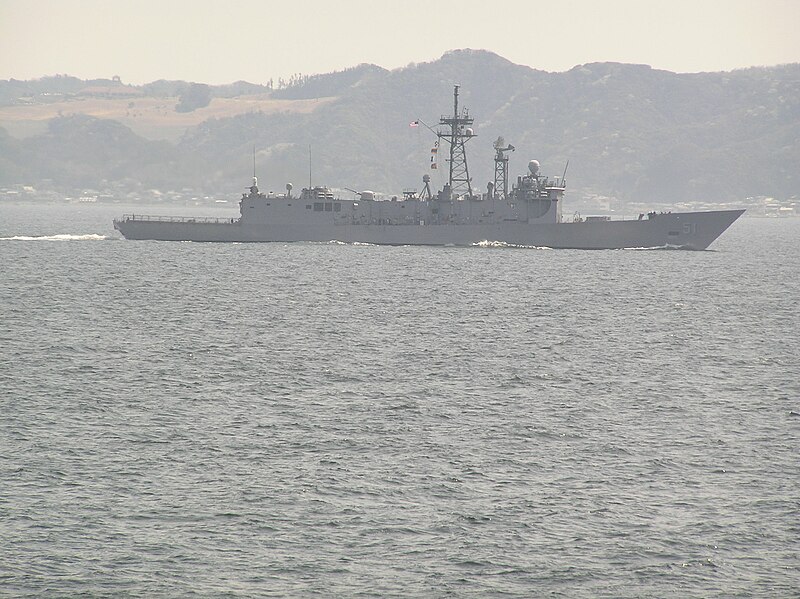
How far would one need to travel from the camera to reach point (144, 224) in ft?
338

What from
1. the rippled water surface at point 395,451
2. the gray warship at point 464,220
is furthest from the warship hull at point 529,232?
the rippled water surface at point 395,451

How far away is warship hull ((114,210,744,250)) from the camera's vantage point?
298 feet

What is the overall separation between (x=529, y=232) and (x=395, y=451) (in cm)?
6483

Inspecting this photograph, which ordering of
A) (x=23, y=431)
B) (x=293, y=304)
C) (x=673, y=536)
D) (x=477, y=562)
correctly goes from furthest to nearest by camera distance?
(x=293, y=304) → (x=23, y=431) → (x=673, y=536) → (x=477, y=562)

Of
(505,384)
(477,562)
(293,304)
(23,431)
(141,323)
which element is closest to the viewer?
(477,562)

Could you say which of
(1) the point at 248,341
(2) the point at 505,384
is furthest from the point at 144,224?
(2) the point at 505,384

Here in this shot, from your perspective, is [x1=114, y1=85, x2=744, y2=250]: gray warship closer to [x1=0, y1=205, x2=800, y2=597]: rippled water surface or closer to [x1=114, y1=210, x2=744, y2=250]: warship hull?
[x1=114, y1=210, x2=744, y2=250]: warship hull

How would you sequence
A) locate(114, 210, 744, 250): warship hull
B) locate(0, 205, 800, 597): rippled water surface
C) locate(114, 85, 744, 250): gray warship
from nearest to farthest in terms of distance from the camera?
locate(0, 205, 800, 597): rippled water surface
locate(114, 85, 744, 250): gray warship
locate(114, 210, 744, 250): warship hull

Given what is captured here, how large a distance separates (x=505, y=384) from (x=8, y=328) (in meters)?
22.3

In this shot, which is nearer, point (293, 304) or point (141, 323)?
point (141, 323)

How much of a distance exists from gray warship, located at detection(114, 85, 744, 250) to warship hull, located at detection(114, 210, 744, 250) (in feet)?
0.27

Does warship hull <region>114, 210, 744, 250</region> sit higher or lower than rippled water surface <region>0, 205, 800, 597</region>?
higher

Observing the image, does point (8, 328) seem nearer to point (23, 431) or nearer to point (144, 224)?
point (23, 431)

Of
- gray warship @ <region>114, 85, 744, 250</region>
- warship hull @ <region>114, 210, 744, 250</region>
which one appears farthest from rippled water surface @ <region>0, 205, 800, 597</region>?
warship hull @ <region>114, 210, 744, 250</region>
